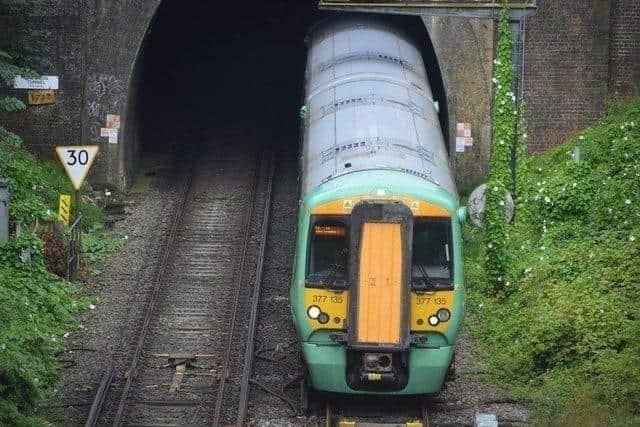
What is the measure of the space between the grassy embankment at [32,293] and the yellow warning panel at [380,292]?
383 centimetres

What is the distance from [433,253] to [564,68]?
10560 millimetres

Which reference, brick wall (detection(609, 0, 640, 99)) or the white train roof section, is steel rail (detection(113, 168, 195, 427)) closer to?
the white train roof section

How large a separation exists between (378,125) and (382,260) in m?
2.84

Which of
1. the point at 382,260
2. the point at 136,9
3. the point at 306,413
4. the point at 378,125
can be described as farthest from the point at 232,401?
the point at 136,9

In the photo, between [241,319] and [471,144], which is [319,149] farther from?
[471,144]

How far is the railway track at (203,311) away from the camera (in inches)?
635

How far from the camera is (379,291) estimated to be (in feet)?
48.0

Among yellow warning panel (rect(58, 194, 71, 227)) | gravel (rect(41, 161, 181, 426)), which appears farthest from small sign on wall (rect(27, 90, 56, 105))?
yellow warning panel (rect(58, 194, 71, 227))

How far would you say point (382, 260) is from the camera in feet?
48.2

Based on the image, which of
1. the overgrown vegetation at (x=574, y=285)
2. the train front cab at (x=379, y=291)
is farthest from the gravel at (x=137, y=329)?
the train front cab at (x=379, y=291)

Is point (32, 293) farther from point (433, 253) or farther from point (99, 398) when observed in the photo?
point (433, 253)

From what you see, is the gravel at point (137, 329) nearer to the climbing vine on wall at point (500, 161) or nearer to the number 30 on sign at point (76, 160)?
the climbing vine on wall at point (500, 161)

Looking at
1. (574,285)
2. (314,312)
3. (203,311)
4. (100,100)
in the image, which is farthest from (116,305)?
(574,285)

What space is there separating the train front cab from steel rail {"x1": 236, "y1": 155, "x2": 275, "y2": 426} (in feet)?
Answer: 3.66
